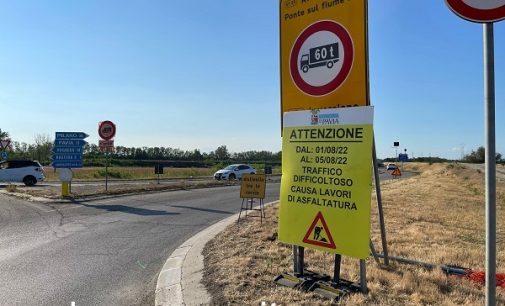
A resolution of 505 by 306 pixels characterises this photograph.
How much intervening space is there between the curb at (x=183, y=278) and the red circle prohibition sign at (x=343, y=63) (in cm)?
278

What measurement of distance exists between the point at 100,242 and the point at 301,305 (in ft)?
19.4

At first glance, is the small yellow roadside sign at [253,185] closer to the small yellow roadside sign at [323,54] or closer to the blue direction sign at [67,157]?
the small yellow roadside sign at [323,54]

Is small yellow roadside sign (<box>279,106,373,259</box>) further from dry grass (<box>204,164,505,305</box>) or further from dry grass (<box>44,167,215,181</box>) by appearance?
dry grass (<box>44,167,215,181</box>)

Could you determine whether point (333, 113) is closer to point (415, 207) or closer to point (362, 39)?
point (362, 39)

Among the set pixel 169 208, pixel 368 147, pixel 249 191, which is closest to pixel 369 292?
pixel 368 147

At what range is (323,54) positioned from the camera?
532 cm

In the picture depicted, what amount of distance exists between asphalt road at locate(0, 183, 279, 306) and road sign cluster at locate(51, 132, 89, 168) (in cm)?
329

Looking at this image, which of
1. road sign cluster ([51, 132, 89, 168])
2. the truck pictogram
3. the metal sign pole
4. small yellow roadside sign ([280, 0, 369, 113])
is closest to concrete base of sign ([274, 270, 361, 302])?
the metal sign pole

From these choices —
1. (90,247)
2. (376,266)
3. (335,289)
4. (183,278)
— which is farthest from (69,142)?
(335,289)

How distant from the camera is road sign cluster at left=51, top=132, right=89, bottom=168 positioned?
19906 mm

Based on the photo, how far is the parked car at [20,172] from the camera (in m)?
29.5

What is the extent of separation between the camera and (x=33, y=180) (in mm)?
29859

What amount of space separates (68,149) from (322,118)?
17529 millimetres

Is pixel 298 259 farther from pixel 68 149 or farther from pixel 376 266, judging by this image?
pixel 68 149
